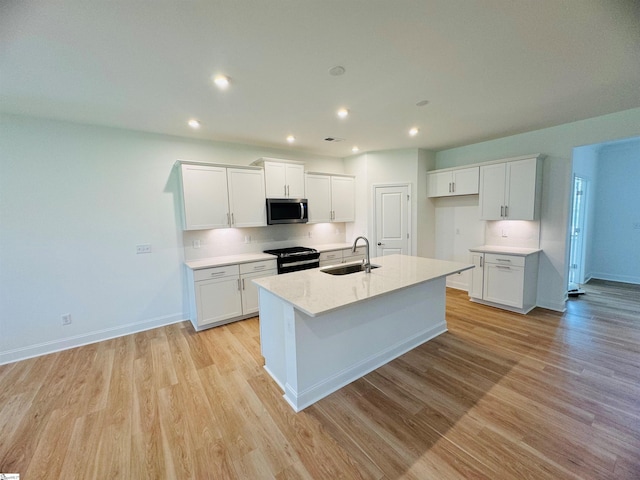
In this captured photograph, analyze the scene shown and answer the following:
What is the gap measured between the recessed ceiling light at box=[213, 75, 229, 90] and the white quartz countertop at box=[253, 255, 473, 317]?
1.81 metres

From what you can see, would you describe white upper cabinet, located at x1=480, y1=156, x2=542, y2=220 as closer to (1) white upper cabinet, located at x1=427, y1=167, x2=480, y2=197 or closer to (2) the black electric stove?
(1) white upper cabinet, located at x1=427, y1=167, x2=480, y2=197

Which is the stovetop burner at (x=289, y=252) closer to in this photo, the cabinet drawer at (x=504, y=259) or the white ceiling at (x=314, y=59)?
the white ceiling at (x=314, y=59)

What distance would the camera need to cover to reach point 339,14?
1.55 m

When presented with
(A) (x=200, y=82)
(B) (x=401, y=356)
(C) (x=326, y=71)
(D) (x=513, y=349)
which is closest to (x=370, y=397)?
(B) (x=401, y=356)

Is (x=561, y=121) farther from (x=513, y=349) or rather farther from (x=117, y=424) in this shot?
(x=117, y=424)

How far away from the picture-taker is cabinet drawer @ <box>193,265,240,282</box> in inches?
137

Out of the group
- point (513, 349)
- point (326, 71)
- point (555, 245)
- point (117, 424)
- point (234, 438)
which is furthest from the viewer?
point (555, 245)

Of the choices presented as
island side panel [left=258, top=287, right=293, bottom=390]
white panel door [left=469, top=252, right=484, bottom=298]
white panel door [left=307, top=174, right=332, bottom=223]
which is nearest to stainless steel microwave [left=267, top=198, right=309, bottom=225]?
white panel door [left=307, top=174, right=332, bottom=223]

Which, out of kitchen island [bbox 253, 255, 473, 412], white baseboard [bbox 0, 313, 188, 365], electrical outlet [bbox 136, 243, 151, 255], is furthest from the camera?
electrical outlet [bbox 136, 243, 151, 255]

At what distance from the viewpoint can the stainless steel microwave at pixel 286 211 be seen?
4230 mm

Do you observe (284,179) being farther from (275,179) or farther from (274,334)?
(274,334)

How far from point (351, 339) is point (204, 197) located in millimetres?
2829

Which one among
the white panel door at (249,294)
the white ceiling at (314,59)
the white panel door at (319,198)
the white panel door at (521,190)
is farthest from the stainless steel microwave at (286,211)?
the white panel door at (521,190)

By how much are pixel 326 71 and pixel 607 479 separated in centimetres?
331
